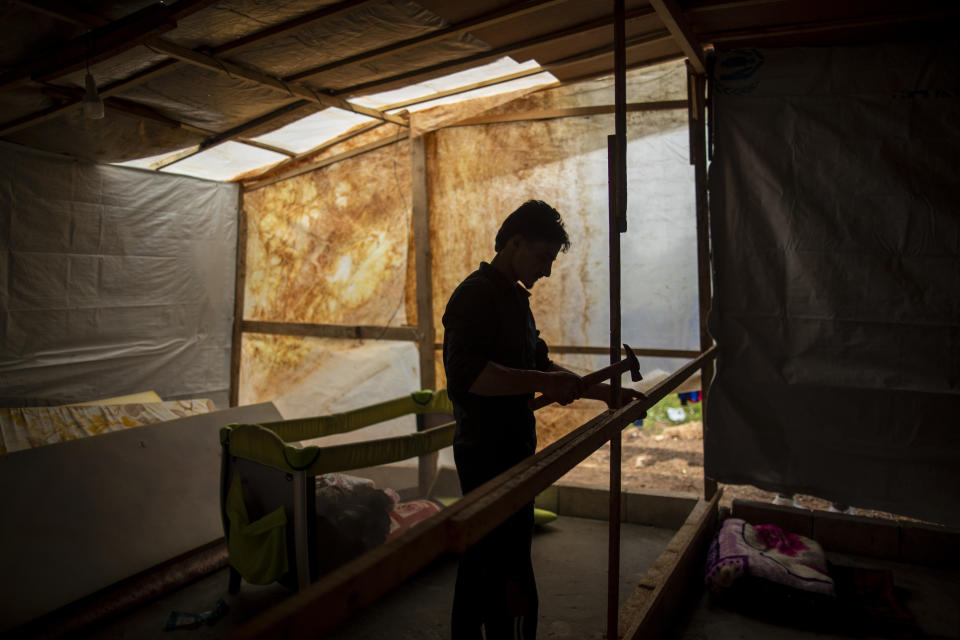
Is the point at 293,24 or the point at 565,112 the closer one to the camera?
the point at 293,24

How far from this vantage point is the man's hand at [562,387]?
6.15 feet

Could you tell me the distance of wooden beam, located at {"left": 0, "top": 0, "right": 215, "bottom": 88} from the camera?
2.61 meters

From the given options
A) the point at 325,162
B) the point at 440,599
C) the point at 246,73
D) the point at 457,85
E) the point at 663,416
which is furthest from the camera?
the point at 663,416

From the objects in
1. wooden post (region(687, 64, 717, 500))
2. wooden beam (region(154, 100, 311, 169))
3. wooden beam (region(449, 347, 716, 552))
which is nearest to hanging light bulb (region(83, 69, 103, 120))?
wooden beam (region(154, 100, 311, 169))

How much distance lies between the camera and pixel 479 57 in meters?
3.66

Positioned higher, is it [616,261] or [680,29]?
[680,29]

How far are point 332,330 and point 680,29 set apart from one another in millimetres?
3764

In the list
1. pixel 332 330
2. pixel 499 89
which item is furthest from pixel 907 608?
pixel 332 330

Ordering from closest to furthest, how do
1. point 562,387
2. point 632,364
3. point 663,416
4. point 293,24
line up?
point 562,387 → point 632,364 → point 293,24 → point 663,416

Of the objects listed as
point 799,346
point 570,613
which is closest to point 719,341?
point 799,346

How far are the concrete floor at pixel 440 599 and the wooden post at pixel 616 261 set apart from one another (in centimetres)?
91

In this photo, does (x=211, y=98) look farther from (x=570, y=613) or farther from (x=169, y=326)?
(x=570, y=613)

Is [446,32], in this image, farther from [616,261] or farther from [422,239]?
[422,239]

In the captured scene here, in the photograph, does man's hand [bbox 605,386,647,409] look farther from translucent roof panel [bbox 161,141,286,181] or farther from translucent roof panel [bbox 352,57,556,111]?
translucent roof panel [bbox 161,141,286,181]
